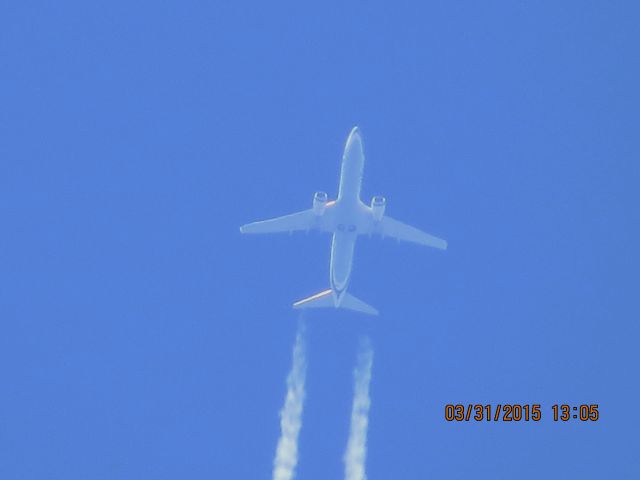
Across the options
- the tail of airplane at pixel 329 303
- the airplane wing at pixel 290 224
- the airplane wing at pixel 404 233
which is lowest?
the tail of airplane at pixel 329 303

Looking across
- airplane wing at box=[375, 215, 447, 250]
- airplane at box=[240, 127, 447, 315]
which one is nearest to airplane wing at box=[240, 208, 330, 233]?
airplane at box=[240, 127, 447, 315]

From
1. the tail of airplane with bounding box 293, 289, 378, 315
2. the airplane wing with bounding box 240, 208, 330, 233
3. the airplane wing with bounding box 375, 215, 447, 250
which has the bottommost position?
the tail of airplane with bounding box 293, 289, 378, 315

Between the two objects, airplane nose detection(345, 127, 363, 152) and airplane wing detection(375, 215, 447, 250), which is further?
airplane wing detection(375, 215, 447, 250)

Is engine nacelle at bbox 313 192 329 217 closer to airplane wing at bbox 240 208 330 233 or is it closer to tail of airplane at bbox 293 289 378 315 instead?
airplane wing at bbox 240 208 330 233

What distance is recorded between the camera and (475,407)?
7462 cm

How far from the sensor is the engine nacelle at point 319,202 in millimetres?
63188

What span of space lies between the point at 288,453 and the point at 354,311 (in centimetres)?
882

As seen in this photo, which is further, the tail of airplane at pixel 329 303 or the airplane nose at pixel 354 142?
the tail of airplane at pixel 329 303

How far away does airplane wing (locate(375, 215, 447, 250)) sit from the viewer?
65.4 m

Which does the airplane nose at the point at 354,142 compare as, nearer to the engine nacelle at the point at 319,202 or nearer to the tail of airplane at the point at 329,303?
the engine nacelle at the point at 319,202

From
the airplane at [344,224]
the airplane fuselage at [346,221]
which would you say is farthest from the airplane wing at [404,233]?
the airplane fuselage at [346,221]

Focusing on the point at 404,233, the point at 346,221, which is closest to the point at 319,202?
the point at 346,221

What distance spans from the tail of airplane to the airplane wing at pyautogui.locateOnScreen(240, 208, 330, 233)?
4073 millimetres

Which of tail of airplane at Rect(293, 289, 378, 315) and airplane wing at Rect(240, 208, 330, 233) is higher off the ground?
airplane wing at Rect(240, 208, 330, 233)
